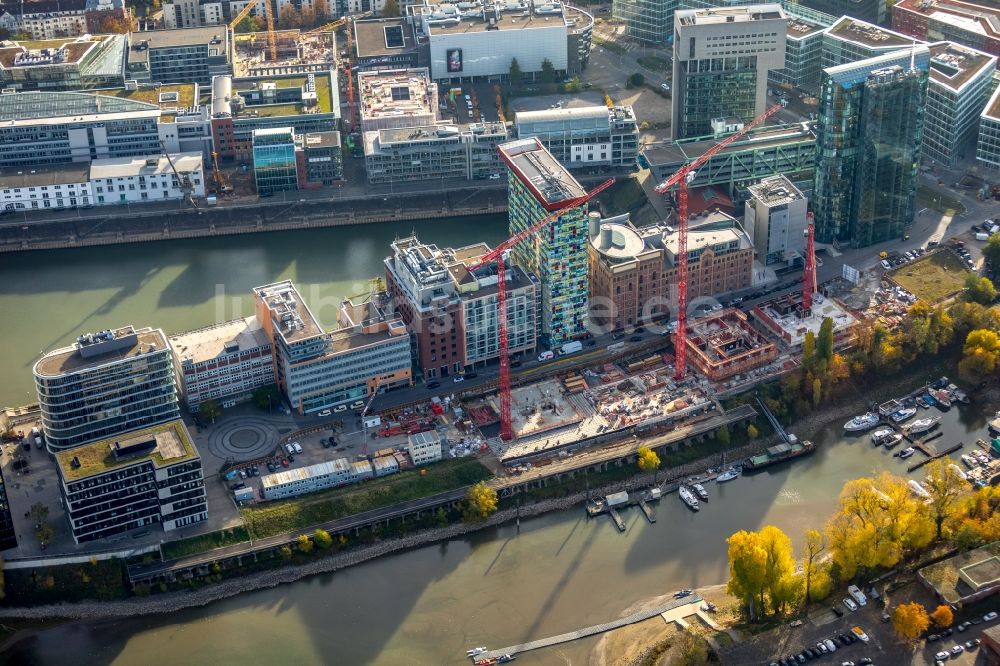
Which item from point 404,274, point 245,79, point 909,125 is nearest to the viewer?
point 404,274

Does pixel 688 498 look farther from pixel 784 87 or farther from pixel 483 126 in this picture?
pixel 784 87

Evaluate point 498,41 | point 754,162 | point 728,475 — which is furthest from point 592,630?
point 498,41

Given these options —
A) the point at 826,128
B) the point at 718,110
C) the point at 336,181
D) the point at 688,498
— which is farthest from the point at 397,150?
the point at 688,498

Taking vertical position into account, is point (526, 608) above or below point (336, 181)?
below

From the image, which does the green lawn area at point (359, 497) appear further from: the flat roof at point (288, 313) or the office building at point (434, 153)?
the office building at point (434, 153)

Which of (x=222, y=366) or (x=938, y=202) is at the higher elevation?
(x=938, y=202)

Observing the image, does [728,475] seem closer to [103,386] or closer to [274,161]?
[103,386]
